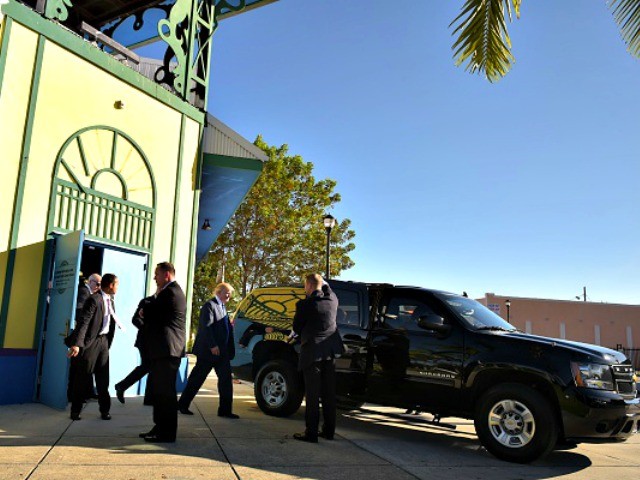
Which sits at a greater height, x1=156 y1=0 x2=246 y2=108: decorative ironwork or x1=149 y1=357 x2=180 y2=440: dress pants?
x1=156 y1=0 x2=246 y2=108: decorative ironwork

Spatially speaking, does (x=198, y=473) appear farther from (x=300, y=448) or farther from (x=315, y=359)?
(x=315, y=359)

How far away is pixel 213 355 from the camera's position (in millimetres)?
7684

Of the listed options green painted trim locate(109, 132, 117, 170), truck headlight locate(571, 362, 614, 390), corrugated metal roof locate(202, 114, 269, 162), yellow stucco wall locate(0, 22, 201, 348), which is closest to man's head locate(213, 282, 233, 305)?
yellow stucco wall locate(0, 22, 201, 348)

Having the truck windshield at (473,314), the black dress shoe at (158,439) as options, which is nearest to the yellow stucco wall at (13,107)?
the black dress shoe at (158,439)

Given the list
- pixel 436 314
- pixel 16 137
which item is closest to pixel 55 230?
pixel 16 137

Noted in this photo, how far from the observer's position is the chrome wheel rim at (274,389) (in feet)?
25.7

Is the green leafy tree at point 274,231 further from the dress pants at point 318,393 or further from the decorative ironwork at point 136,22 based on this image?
A: the dress pants at point 318,393

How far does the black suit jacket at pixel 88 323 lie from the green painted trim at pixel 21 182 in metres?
1.63

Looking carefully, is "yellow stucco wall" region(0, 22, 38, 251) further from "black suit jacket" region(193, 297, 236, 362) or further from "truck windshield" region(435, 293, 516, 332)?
"truck windshield" region(435, 293, 516, 332)

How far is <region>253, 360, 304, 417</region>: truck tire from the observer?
25.4 feet

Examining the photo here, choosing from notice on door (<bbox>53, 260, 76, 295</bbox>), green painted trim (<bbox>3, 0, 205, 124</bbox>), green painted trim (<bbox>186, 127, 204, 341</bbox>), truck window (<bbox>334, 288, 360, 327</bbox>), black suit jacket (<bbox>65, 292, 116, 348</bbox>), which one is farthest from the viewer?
green painted trim (<bbox>186, 127, 204, 341</bbox>)

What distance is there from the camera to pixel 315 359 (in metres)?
6.21

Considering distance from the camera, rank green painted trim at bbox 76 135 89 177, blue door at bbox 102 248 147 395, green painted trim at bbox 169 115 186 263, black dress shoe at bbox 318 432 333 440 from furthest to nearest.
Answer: green painted trim at bbox 169 115 186 263, blue door at bbox 102 248 147 395, green painted trim at bbox 76 135 89 177, black dress shoe at bbox 318 432 333 440

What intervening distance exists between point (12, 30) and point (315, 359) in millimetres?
6320
